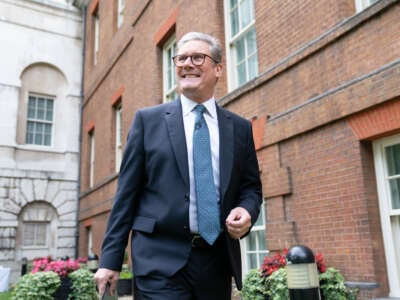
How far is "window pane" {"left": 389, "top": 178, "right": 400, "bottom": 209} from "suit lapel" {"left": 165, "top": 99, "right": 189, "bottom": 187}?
119 inches

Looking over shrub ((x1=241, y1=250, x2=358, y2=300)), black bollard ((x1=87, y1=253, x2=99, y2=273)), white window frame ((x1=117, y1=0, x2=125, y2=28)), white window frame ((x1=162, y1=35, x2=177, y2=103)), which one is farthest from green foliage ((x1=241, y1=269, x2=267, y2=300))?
white window frame ((x1=117, y1=0, x2=125, y2=28))

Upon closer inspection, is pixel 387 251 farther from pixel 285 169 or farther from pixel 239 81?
pixel 239 81

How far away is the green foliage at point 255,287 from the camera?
190 inches

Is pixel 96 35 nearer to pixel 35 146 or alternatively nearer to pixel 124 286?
pixel 35 146

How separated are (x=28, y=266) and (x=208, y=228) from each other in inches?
567

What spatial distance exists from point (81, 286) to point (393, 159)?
595cm

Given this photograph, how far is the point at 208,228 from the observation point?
2076 millimetres

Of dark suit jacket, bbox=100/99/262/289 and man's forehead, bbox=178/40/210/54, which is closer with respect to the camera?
dark suit jacket, bbox=100/99/262/289

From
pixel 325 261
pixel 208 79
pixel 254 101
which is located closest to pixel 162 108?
pixel 208 79

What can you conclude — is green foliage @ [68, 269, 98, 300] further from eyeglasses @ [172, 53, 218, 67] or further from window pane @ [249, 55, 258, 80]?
eyeglasses @ [172, 53, 218, 67]

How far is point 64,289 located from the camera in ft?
26.7

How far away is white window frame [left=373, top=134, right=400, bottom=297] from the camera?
4422 millimetres

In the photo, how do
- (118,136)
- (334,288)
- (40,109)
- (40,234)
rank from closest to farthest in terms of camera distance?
(334,288)
(118,136)
(40,234)
(40,109)

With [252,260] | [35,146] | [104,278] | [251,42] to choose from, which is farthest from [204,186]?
[35,146]
